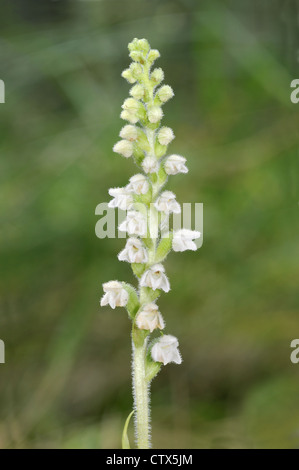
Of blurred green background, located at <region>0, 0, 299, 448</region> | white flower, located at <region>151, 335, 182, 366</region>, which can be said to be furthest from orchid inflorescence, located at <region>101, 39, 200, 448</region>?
blurred green background, located at <region>0, 0, 299, 448</region>

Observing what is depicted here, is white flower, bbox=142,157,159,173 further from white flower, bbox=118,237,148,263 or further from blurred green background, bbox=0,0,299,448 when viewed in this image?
blurred green background, bbox=0,0,299,448

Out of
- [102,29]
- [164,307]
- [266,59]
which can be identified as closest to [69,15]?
[102,29]

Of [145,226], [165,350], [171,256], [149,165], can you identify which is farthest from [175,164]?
[171,256]

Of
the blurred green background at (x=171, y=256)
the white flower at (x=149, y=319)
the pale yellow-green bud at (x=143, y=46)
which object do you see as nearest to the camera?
the white flower at (x=149, y=319)

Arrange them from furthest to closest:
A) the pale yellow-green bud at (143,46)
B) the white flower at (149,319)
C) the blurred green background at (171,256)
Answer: the blurred green background at (171,256) < the pale yellow-green bud at (143,46) < the white flower at (149,319)

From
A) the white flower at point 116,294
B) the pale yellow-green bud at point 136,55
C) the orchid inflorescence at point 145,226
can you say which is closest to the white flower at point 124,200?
the orchid inflorescence at point 145,226

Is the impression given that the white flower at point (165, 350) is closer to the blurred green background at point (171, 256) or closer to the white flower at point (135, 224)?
the white flower at point (135, 224)

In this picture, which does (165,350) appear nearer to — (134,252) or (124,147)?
(134,252)
